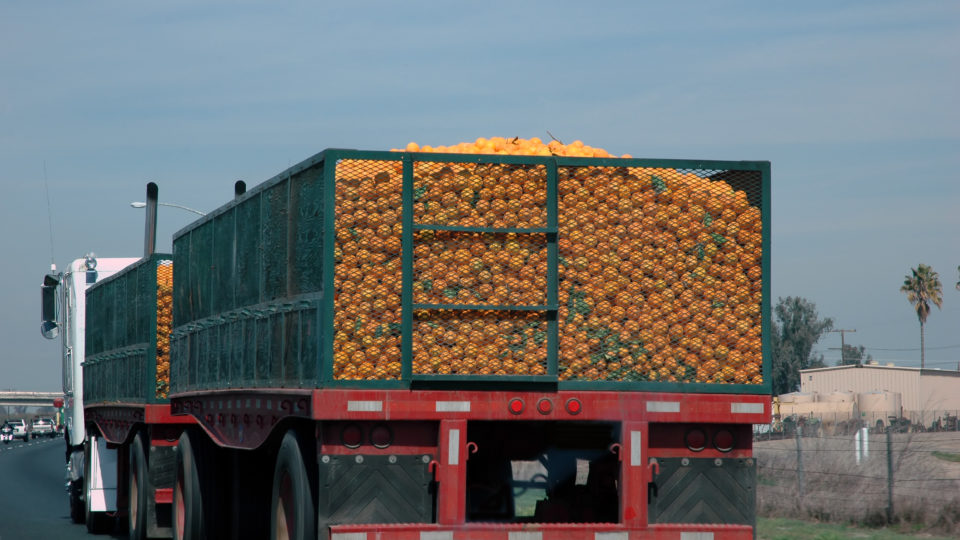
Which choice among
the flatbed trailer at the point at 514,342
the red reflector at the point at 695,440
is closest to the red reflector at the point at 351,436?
the flatbed trailer at the point at 514,342

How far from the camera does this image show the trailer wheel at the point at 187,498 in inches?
512

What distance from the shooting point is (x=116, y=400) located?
17828 millimetres

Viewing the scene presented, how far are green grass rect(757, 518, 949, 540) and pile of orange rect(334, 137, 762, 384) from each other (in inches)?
279

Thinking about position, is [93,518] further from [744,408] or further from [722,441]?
[744,408]

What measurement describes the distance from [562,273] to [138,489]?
844cm

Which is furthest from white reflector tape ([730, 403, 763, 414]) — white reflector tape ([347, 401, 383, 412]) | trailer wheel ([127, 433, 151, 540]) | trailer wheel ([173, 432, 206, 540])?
trailer wheel ([127, 433, 151, 540])

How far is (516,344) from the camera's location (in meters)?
9.11

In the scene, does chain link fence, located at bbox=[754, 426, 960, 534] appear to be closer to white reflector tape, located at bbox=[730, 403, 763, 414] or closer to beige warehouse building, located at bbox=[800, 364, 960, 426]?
white reflector tape, located at bbox=[730, 403, 763, 414]

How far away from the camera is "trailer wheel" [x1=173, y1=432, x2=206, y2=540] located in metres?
13.0

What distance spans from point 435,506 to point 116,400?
9857mm

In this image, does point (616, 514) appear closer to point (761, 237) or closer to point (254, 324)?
point (761, 237)

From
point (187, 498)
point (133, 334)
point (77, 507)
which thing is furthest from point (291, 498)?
point (77, 507)

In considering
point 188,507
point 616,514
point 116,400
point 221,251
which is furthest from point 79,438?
point 616,514

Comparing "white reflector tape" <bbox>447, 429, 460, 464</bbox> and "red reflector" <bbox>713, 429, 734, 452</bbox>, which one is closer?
"white reflector tape" <bbox>447, 429, 460, 464</bbox>
